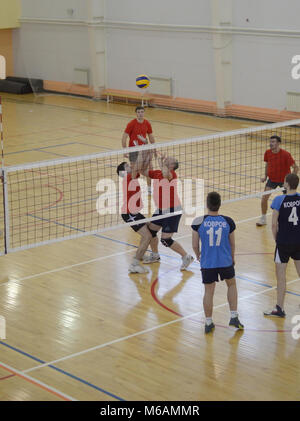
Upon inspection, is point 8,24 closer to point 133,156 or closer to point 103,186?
point 103,186

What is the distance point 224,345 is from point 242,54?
15.4 meters

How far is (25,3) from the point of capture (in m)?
27.4

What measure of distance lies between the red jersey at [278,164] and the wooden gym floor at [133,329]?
0.93 meters

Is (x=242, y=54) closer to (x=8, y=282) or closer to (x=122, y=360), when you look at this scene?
(x=8, y=282)

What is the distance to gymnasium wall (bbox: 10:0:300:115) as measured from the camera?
20.8 metres

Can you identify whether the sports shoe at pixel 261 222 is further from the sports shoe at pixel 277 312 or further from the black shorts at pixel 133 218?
the sports shoe at pixel 277 312

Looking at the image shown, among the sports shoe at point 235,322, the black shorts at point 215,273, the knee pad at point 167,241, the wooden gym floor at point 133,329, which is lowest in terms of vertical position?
the wooden gym floor at point 133,329

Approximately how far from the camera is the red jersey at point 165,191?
967cm

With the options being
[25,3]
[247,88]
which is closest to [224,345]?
[247,88]

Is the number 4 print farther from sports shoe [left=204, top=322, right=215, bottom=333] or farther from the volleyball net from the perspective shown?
the volleyball net

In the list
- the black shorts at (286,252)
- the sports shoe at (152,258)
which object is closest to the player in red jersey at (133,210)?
the sports shoe at (152,258)

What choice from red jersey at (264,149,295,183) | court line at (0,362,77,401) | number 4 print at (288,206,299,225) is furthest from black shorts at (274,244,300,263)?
red jersey at (264,149,295,183)

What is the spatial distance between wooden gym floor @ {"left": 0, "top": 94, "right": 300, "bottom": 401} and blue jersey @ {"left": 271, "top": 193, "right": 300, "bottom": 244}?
1066mm

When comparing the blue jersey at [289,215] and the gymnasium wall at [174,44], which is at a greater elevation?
the gymnasium wall at [174,44]
